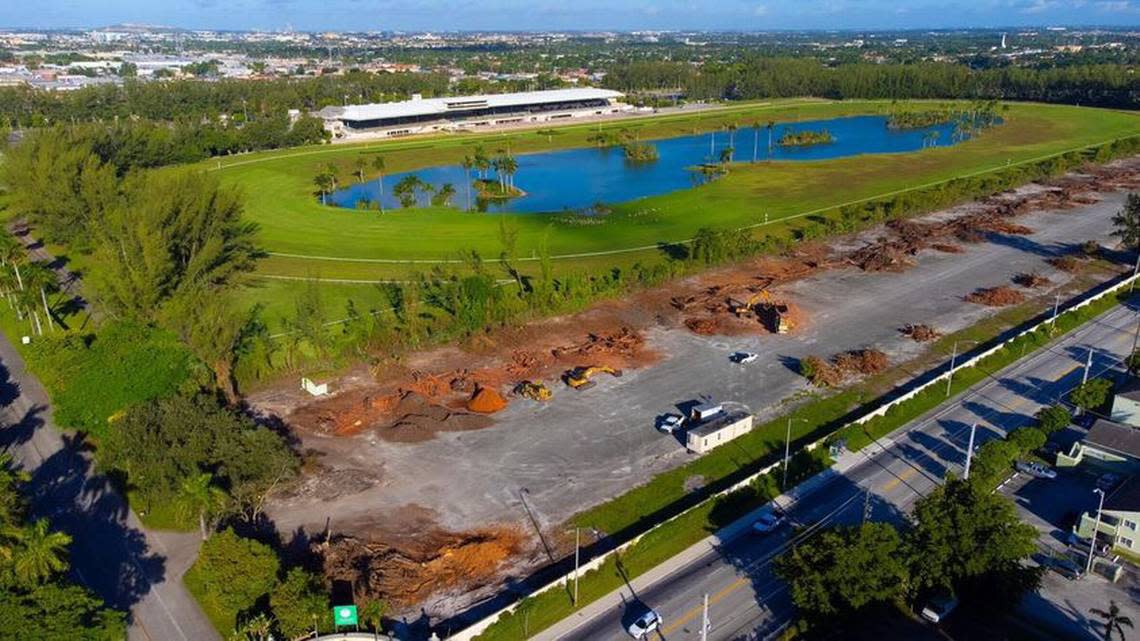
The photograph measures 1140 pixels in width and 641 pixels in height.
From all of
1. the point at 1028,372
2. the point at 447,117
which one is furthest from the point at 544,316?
the point at 447,117

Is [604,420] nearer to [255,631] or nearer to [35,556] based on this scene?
[255,631]

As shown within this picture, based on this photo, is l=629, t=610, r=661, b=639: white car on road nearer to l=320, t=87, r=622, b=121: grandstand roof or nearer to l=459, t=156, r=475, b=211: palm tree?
l=459, t=156, r=475, b=211: palm tree

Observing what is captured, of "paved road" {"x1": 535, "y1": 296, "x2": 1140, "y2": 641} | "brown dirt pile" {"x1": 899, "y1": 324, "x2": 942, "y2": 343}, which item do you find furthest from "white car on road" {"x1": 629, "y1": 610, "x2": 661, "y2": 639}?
"brown dirt pile" {"x1": 899, "y1": 324, "x2": 942, "y2": 343}

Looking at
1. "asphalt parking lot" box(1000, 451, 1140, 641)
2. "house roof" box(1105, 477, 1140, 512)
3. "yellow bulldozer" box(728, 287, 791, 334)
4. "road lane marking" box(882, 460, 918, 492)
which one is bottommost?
Result: "asphalt parking lot" box(1000, 451, 1140, 641)

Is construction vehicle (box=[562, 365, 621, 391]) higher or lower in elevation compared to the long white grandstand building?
lower

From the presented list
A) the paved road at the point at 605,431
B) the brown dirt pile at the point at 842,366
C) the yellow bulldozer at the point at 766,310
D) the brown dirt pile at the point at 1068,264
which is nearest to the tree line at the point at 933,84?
the brown dirt pile at the point at 1068,264

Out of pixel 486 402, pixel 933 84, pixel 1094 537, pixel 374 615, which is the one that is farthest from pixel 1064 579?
pixel 933 84
